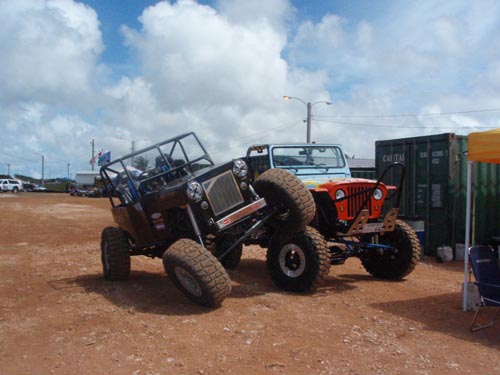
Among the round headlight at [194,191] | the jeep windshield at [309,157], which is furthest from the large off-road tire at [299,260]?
the jeep windshield at [309,157]

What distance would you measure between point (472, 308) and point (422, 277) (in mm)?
2449

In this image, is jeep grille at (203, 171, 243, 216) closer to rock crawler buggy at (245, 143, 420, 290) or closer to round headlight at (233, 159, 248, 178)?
round headlight at (233, 159, 248, 178)

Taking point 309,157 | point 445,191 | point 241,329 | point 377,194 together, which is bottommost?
point 241,329

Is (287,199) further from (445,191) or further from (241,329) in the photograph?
(445,191)

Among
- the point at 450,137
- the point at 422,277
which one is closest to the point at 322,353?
the point at 422,277

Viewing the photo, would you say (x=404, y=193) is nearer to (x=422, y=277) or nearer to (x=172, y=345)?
(x=422, y=277)

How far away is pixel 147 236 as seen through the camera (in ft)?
24.6

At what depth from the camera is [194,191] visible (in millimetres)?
6301

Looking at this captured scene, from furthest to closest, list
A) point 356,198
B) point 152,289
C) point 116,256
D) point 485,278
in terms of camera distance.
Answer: point 116,256, point 356,198, point 152,289, point 485,278

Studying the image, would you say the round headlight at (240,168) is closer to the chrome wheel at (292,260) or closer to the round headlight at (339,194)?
the chrome wheel at (292,260)

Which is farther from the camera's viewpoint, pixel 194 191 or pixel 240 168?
pixel 240 168

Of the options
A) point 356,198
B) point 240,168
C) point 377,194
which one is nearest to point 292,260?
point 356,198

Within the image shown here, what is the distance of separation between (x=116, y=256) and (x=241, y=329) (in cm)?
308

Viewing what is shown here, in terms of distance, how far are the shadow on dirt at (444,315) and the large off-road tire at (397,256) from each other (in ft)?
3.07
